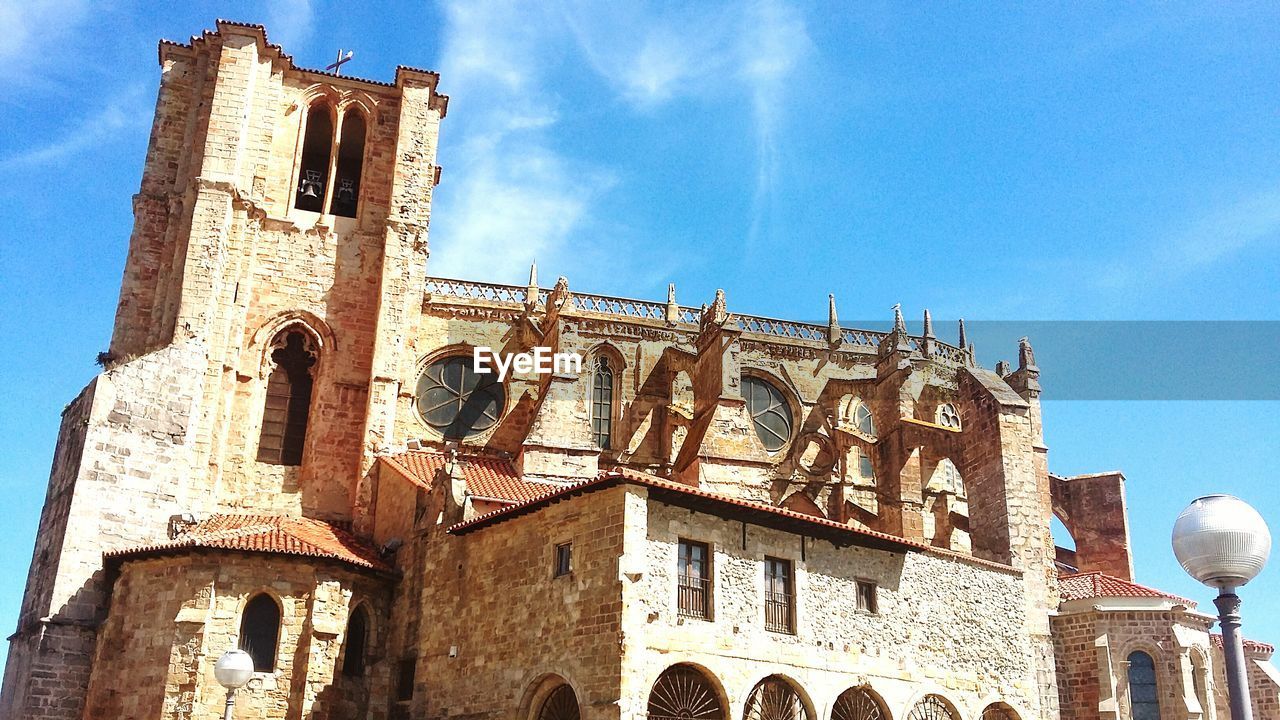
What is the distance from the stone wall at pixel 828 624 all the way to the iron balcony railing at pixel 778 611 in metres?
0.15

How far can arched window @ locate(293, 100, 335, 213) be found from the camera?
30.4 m

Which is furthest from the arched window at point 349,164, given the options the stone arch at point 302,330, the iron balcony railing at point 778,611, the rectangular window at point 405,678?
the iron balcony railing at point 778,611

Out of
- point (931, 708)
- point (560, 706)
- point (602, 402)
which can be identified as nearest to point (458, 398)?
point (602, 402)

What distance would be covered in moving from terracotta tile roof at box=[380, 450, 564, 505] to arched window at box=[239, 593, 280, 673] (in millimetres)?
3939

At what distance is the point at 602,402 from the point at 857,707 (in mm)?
13250

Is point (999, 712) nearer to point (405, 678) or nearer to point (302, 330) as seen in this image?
point (405, 678)

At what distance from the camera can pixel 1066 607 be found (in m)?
24.7

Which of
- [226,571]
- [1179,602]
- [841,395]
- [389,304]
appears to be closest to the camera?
[226,571]

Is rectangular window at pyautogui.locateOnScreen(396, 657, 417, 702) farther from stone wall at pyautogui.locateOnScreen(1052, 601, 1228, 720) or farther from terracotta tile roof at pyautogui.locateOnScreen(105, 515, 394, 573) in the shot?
stone wall at pyautogui.locateOnScreen(1052, 601, 1228, 720)

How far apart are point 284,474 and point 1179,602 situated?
800 inches

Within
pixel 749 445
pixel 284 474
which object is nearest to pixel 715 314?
pixel 749 445

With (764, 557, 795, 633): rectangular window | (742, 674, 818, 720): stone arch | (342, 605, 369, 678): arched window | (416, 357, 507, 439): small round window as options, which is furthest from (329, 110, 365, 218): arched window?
(742, 674, 818, 720): stone arch

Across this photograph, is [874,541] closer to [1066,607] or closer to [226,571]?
[1066,607]

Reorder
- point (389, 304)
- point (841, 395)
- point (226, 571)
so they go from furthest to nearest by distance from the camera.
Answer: point (841, 395) → point (389, 304) → point (226, 571)
